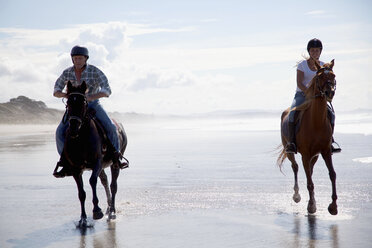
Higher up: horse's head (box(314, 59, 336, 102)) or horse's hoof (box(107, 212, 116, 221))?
horse's head (box(314, 59, 336, 102))

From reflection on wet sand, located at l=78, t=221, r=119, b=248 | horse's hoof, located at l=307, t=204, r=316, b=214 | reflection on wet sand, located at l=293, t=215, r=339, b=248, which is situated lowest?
reflection on wet sand, located at l=293, t=215, r=339, b=248

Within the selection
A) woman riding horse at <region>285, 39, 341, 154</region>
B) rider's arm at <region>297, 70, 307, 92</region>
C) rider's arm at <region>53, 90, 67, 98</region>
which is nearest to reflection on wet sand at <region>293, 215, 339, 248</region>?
woman riding horse at <region>285, 39, 341, 154</region>

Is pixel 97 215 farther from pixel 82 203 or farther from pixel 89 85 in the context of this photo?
pixel 89 85

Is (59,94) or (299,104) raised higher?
(59,94)

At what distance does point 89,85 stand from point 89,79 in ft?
0.33

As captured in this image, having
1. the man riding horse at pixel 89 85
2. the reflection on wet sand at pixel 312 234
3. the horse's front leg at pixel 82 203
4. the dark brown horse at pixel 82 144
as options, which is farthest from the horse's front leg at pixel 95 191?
the reflection on wet sand at pixel 312 234

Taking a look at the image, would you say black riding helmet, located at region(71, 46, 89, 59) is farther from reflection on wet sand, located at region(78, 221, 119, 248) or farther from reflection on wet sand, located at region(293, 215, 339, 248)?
reflection on wet sand, located at region(293, 215, 339, 248)

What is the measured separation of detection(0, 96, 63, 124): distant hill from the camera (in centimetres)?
7112

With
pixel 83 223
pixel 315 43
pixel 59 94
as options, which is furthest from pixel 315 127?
pixel 59 94

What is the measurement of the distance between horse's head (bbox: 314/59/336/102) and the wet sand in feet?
6.36

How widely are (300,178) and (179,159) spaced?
19.3 ft

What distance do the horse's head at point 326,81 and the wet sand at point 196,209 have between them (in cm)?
194

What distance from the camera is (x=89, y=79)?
857cm

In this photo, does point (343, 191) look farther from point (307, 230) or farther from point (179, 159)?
point (179, 159)
